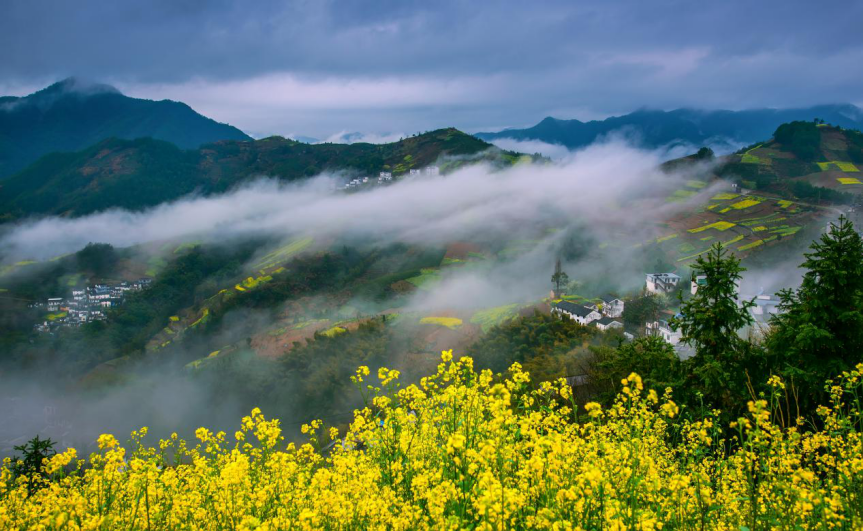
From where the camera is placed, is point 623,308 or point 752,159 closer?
point 623,308

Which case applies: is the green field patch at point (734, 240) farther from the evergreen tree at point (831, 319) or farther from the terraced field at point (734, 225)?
the evergreen tree at point (831, 319)

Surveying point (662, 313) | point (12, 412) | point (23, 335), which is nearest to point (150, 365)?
point (12, 412)

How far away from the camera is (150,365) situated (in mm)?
122438

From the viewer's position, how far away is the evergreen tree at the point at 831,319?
15078 mm

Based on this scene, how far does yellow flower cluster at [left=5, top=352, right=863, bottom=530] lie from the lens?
14.6ft

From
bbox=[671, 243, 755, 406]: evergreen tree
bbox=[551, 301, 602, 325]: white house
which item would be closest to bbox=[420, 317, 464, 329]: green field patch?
bbox=[551, 301, 602, 325]: white house

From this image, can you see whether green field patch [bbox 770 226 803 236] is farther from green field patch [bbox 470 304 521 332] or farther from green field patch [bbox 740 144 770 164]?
green field patch [bbox 470 304 521 332]

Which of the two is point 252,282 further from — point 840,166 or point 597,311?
point 840,166

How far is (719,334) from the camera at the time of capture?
55.4 ft

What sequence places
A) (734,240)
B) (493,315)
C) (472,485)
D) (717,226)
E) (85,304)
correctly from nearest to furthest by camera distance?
(472,485) → (493,315) → (734,240) → (717,226) → (85,304)

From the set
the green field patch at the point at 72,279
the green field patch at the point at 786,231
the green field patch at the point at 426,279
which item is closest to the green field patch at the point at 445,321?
the green field patch at the point at 426,279

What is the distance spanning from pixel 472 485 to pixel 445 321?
3730 inches

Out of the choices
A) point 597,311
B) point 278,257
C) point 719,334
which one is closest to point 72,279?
point 278,257

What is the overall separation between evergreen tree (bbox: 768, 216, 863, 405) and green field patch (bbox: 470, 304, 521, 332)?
2791 inches
